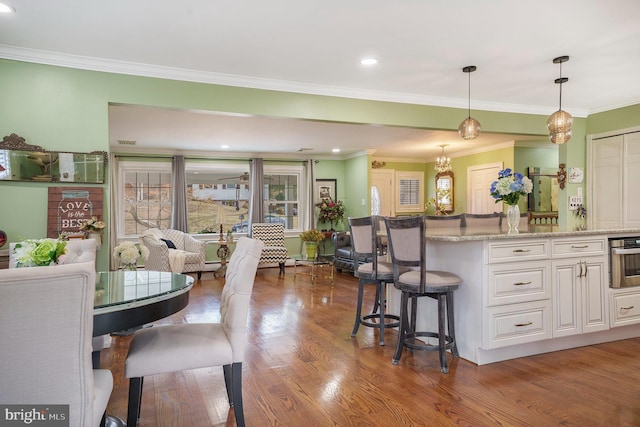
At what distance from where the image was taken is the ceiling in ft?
9.22

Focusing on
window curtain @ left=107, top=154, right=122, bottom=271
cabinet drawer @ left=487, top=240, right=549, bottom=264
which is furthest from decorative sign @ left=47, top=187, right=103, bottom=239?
window curtain @ left=107, top=154, right=122, bottom=271

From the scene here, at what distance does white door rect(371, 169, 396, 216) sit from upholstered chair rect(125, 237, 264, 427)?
7.32 meters

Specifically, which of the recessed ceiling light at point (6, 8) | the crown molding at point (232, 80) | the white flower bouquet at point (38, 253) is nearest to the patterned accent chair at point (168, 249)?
the crown molding at point (232, 80)

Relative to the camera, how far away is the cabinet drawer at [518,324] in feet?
9.96

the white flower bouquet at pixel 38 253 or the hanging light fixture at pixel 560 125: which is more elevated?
the hanging light fixture at pixel 560 125

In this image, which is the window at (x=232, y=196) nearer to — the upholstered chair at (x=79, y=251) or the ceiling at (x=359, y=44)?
the ceiling at (x=359, y=44)

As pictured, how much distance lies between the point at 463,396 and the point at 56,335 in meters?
2.25

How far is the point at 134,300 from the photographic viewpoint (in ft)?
6.04

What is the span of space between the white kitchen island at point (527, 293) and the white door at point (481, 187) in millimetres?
4347

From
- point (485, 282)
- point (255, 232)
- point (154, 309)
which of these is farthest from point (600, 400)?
point (255, 232)

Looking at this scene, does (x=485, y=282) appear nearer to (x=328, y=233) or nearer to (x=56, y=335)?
(x=56, y=335)

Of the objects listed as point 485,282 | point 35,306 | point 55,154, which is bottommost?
point 485,282

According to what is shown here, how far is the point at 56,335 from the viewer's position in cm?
130

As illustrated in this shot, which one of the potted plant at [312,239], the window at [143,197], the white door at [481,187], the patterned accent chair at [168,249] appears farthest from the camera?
the window at [143,197]
